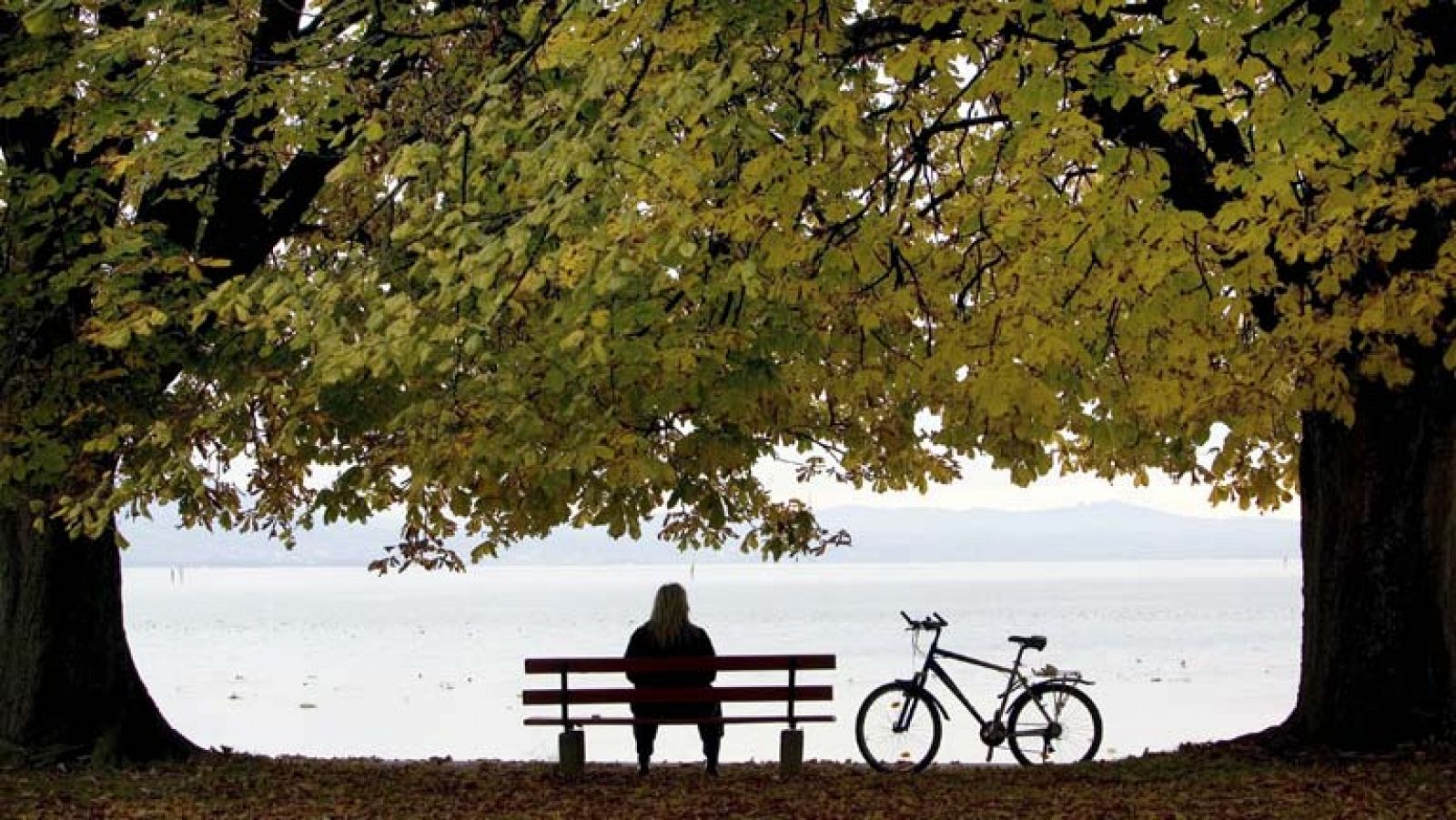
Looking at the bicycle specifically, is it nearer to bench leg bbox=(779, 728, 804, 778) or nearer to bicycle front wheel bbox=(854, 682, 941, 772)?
bicycle front wheel bbox=(854, 682, 941, 772)

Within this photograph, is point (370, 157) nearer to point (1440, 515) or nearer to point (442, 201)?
point (442, 201)

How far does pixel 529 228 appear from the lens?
484 inches

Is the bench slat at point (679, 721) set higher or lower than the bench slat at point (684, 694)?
lower

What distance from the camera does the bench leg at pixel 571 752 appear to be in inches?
618

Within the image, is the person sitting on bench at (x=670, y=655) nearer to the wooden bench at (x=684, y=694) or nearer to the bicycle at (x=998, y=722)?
the wooden bench at (x=684, y=694)

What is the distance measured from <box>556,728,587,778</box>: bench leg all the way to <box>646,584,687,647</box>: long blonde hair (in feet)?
3.44

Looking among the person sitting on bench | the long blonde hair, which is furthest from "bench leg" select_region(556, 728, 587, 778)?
the long blonde hair

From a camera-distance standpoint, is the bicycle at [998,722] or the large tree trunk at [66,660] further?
the large tree trunk at [66,660]

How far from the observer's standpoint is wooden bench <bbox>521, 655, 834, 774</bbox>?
15461mm

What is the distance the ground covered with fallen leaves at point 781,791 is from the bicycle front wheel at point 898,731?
245mm

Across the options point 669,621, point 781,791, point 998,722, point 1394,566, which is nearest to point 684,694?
point 669,621

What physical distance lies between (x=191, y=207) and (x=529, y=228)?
5.68 metres

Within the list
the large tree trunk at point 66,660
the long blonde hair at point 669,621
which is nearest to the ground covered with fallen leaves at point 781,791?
the large tree trunk at point 66,660

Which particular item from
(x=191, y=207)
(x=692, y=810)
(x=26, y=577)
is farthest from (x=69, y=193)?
(x=692, y=810)
